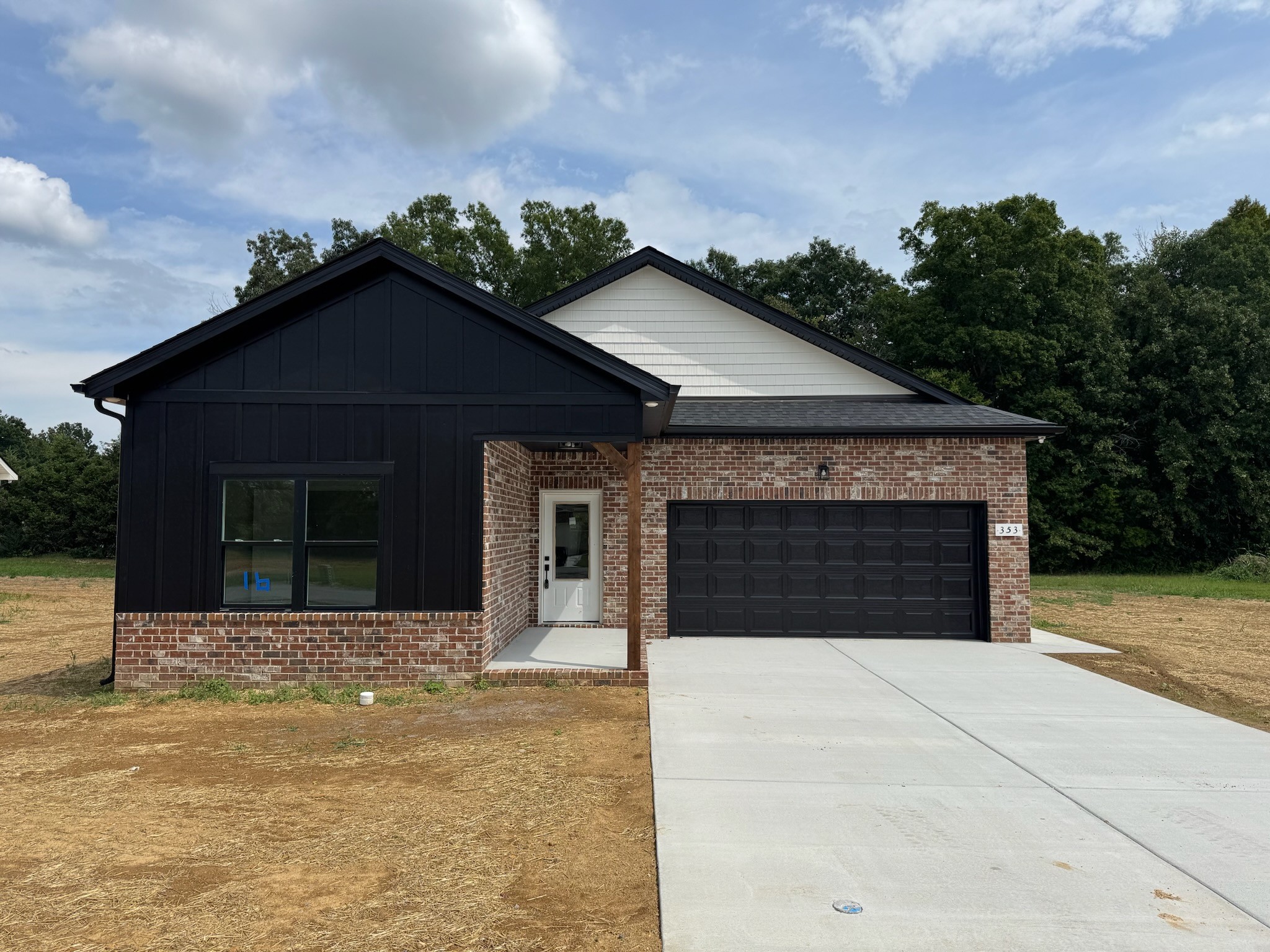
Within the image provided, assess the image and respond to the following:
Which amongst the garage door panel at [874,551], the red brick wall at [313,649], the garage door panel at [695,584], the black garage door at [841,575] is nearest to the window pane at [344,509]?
the red brick wall at [313,649]

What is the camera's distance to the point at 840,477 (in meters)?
11.7

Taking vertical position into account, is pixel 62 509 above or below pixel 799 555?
above

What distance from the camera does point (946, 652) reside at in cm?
1065

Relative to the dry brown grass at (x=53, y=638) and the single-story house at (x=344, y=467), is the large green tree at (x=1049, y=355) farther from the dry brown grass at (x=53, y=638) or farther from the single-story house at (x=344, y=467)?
the dry brown grass at (x=53, y=638)

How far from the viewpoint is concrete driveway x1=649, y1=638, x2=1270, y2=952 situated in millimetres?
3533

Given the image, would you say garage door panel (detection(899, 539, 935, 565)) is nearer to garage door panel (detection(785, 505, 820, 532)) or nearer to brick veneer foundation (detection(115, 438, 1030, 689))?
brick veneer foundation (detection(115, 438, 1030, 689))

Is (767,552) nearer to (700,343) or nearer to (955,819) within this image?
(700,343)

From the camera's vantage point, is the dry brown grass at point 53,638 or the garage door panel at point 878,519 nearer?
the dry brown grass at point 53,638

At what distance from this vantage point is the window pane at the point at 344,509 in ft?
28.2

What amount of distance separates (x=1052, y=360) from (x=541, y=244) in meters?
22.3

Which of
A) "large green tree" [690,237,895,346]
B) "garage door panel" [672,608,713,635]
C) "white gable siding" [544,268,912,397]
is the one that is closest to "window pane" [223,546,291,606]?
"garage door panel" [672,608,713,635]

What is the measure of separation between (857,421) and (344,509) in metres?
7.34

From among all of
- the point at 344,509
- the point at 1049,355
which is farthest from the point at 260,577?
the point at 1049,355

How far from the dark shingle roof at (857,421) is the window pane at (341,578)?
4.79 meters
